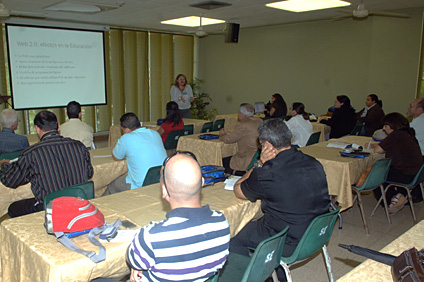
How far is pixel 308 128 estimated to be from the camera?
5.16 meters

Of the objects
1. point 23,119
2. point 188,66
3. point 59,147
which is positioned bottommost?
point 23,119

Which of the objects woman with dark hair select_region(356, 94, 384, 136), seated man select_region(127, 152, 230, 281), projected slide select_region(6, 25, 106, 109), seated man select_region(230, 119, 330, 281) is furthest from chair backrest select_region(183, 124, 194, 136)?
seated man select_region(127, 152, 230, 281)

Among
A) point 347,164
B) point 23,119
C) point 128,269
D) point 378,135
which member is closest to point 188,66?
point 23,119

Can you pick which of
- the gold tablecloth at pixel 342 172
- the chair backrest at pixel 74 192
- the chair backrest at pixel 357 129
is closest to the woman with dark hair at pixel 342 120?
the chair backrest at pixel 357 129

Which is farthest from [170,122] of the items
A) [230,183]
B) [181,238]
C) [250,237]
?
[181,238]

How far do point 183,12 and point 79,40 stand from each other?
291cm

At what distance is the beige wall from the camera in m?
7.14

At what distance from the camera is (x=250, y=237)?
7.54 feet

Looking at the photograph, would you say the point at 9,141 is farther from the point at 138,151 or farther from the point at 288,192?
the point at 288,192

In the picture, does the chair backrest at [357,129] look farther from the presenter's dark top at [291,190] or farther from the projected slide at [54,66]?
the projected slide at [54,66]

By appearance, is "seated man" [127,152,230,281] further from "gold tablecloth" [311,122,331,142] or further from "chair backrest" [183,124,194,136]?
"gold tablecloth" [311,122,331,142]

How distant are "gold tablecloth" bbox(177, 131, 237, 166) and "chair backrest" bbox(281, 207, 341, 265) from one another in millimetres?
2551

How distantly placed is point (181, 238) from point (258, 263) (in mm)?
598

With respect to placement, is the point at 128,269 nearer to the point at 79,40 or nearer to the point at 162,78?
the point at 79,40
